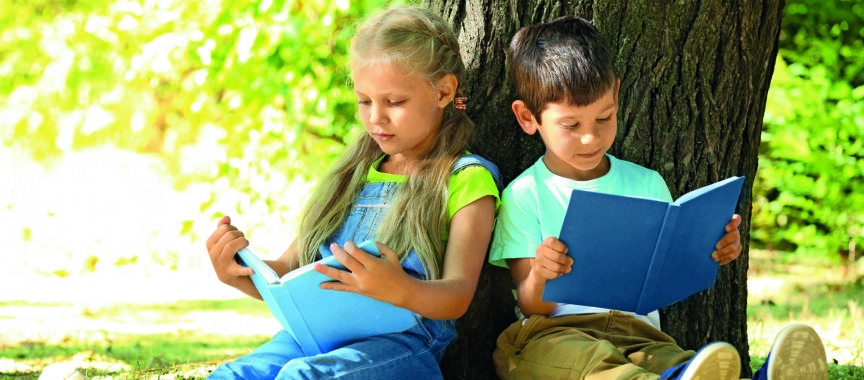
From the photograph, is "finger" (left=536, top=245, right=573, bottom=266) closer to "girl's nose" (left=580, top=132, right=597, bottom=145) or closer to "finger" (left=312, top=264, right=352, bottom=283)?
"girl's nose" (left=580, top=132, right=597, bottom=145)

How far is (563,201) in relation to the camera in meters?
2.37

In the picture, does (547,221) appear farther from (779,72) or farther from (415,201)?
(779,72)

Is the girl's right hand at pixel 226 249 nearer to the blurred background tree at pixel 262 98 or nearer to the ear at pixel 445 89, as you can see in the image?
the ear at pixel 445 89

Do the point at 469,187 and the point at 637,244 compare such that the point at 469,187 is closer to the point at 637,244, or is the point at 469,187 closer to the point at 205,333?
the point at 637,244

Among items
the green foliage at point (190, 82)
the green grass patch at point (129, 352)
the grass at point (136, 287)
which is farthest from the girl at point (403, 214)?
the green foliage at point (190, 82)

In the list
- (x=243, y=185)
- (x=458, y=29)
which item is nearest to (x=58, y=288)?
(x=243, y=185)

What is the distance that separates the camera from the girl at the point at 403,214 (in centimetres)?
207

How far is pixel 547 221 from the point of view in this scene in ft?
7.70

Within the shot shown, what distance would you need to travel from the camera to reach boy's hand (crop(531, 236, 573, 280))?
6.75ft

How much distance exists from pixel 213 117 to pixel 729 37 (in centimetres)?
598

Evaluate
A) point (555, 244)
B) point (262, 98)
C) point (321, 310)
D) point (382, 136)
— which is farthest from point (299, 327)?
point (262, 98)

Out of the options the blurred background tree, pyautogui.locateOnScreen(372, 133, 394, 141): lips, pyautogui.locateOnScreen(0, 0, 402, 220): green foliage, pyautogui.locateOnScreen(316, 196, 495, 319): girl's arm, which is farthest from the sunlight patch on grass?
pyautogui.locateOnScreen(0, 0, 402, 220): green foliage

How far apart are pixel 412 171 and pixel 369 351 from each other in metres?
0.57

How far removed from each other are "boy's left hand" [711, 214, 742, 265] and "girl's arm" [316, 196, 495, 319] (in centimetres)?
62
